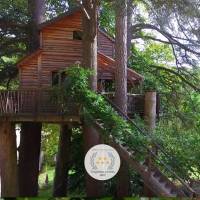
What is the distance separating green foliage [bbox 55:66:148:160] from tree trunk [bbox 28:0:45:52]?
20.1 feet

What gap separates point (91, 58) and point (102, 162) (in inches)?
252

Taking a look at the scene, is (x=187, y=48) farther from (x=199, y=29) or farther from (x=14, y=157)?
(x=14, y=157)

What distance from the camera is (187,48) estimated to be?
20312 millimetres

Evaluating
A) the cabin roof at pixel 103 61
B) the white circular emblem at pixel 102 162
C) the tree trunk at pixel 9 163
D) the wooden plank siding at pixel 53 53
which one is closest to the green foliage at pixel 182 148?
the cabin roof at pixel 103 61

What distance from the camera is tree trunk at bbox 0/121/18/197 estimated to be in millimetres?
18500

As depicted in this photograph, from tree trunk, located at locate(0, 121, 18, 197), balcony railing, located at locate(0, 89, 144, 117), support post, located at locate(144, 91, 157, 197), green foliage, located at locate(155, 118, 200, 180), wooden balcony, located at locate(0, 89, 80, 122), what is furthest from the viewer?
tree trunk, located at locate(0, 121, 18, 197)

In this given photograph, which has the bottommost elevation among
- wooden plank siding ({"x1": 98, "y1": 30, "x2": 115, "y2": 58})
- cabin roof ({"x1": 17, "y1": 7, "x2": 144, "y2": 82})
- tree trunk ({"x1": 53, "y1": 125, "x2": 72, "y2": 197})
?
tree trunk ({"x1": 53, "y1": 125, "x2": 72, "y2": 197})

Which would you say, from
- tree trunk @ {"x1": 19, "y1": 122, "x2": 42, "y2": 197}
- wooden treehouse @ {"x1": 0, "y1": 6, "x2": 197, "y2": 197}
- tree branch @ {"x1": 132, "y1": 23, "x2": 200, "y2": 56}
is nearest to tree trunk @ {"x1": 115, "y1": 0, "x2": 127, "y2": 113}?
wooden treehouse @ {"x1": 0, "y1": 6, "x2": 197, "y2": 197}

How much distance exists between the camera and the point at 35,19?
71.1 feet

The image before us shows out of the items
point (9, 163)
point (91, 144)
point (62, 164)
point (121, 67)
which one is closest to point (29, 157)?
point (62, 164)

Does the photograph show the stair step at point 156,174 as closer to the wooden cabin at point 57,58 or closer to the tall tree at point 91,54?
the tall tree at point 91,54

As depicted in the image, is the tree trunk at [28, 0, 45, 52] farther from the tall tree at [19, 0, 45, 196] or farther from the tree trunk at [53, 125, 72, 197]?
the tree trunk at [53, 125, 72, 197]

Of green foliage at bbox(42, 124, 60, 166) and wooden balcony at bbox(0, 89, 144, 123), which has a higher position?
wooden balcony at bbox(0, 89, 144, 123)

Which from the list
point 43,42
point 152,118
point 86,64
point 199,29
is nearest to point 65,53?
point 43,42
